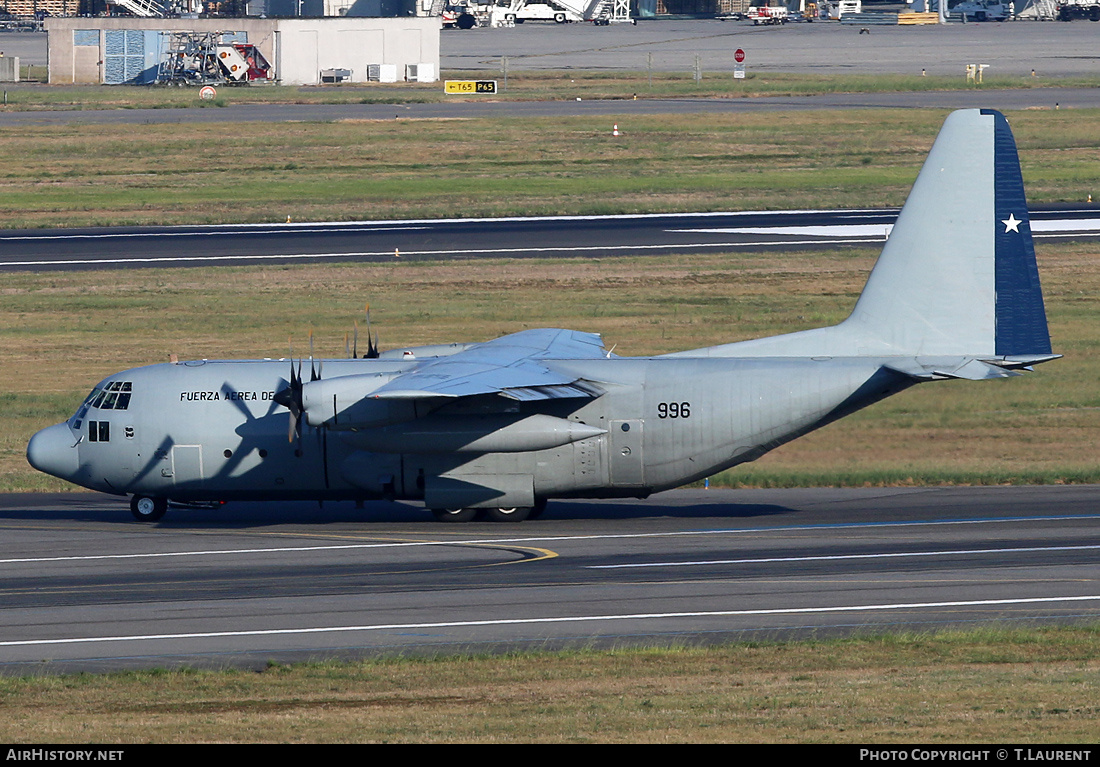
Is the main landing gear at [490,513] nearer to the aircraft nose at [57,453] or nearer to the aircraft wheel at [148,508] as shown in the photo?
the aircraft wheel at [148,508]

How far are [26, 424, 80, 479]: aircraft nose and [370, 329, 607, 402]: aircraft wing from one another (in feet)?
26.3

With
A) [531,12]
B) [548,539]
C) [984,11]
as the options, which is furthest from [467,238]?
[984,11]

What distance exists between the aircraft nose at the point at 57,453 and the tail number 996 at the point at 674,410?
12912 millimetres

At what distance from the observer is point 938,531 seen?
89.4ft

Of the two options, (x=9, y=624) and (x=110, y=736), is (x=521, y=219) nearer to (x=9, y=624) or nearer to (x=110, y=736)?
(x=9, y=624)

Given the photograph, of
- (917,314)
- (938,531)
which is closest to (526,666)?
(938,531)

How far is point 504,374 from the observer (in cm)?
2739

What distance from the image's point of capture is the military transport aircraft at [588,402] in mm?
28125

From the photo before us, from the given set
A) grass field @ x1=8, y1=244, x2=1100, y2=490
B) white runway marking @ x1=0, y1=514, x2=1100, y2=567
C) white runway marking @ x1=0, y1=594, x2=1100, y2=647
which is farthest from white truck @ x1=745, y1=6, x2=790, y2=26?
white runway marking @ x1=0, y1=594, x2=1100, y2=647

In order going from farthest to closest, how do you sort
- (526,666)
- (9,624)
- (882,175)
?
(882,175)
(9,624)
(526,666)

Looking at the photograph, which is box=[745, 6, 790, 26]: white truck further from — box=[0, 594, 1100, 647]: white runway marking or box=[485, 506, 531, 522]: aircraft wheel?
box=[0, 594, 1100, 647]: white runway marking

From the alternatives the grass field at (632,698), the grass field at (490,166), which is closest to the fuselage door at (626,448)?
the grass field at (632,698)

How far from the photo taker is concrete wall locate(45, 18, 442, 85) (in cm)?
10675

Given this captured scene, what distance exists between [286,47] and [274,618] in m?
91.6
